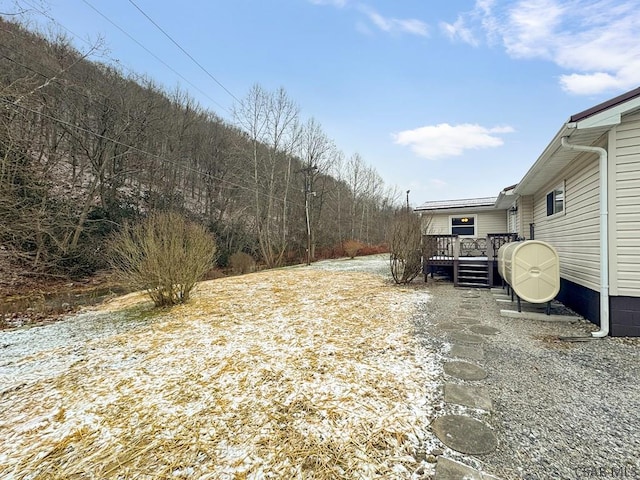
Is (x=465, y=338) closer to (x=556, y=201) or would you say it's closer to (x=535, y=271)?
(x=535, y=271)

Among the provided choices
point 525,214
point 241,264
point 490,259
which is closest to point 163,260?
point 490,259

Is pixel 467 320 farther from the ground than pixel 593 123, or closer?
closer

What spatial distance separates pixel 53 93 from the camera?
11.5 meters

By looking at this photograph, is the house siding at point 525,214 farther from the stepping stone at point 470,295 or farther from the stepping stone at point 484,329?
the stepping stone at point 484,329

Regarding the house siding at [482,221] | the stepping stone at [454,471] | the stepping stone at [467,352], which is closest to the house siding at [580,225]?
the stepping stone at [467,352]

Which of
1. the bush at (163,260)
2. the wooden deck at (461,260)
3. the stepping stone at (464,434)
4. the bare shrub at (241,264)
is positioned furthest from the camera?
the bare shrub at (241,264)

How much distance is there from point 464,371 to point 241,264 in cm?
1348

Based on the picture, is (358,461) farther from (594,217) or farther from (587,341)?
(594,217)

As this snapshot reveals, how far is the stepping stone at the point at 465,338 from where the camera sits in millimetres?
3826

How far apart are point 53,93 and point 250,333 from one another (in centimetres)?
1409

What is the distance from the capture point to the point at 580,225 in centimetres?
495

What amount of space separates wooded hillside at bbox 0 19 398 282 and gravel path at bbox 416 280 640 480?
35.2 ft

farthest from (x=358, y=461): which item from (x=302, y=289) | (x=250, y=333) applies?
(x=302, y=289)

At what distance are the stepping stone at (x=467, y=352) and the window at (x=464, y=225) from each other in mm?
10709
